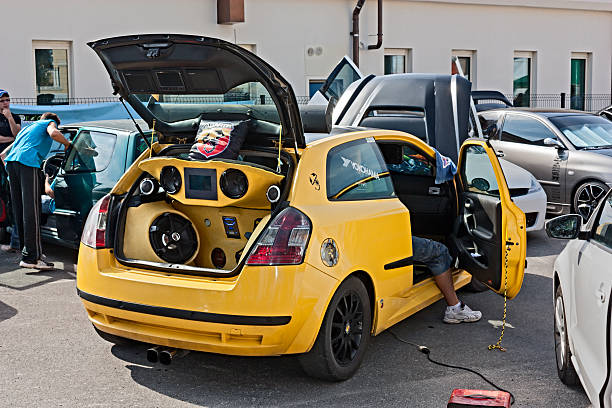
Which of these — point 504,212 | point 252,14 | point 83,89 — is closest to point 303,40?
point 252,14

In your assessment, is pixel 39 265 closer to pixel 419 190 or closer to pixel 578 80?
pixel 419 190

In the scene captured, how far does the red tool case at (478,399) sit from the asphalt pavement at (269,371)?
28 centimetres

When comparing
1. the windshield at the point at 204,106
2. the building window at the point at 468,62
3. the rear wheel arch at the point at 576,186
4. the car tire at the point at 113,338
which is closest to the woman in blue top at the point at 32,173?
the windshield at the point at 204,106

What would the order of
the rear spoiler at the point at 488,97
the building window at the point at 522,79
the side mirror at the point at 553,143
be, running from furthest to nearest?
1. the building window at the point at 522,79
2. the rear spoiler at the point at 488,97
3. the side mirror at the point at 553,143

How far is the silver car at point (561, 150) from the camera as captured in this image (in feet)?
36.9

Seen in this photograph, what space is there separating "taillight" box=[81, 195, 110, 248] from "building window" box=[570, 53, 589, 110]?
22.0 meters

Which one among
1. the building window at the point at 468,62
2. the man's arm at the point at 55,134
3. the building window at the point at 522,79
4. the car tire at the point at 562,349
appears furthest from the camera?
the building window at the point at 522,79

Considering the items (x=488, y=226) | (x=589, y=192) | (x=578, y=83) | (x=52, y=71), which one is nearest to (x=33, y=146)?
(x=488, y=226)

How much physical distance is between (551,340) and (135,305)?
3080 millimetres

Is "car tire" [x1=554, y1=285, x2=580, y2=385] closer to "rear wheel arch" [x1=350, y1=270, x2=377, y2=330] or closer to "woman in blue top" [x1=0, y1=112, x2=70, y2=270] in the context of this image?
"rear wheel arch" [x1=350, y1=270, x2=377, y2=330]

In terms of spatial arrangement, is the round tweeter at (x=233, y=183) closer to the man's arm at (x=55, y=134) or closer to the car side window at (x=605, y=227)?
the car side window at (x=605, y=227)

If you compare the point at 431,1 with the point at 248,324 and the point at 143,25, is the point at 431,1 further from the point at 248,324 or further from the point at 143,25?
the point at 248,324

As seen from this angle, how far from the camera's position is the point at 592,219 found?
479 cm

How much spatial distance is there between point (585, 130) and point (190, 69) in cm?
824
